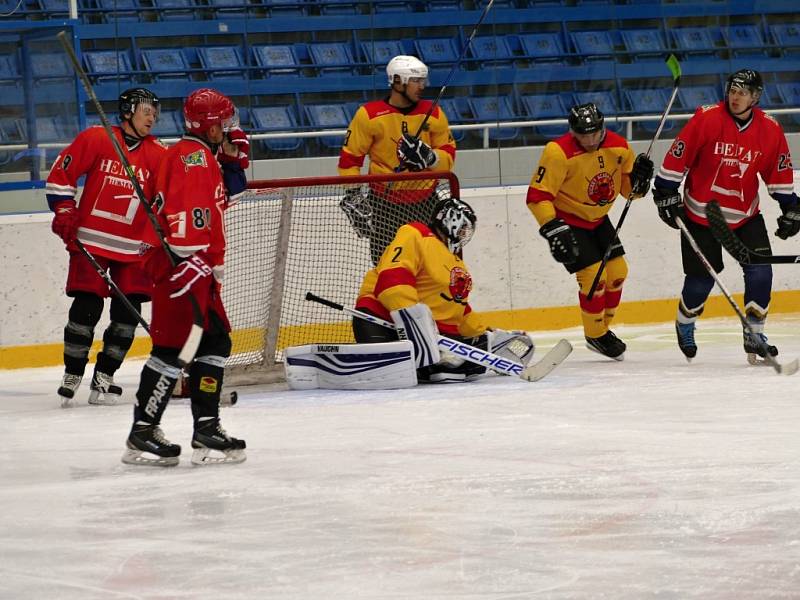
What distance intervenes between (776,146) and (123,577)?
3.77 meters

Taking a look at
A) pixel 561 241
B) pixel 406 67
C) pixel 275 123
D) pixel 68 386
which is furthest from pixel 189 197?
pixel 275 123

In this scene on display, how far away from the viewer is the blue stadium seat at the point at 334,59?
23.4ft

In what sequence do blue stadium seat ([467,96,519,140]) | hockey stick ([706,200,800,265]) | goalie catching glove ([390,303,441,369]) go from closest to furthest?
goalie catching glove ([390,303,441,369])
hockey stick ([706,200,800,265])
blue stadium seat ([467,96,519,140])

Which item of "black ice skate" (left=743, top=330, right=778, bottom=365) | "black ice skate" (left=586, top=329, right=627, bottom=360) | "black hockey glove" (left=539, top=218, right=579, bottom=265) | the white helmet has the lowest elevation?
"black ice skate" (left=586, top=329, right=627, bottom=360)

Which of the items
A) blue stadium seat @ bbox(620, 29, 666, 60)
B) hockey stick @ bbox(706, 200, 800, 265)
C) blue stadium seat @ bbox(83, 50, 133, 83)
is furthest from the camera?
blue stadium seat @ bbox(620, 29, 666, 60)

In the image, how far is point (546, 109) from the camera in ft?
24.5

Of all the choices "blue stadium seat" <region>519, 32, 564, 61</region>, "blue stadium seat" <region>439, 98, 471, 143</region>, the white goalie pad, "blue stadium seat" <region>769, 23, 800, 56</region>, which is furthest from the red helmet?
"blue stadium seat" <region>769, 23, 800, 56</region>

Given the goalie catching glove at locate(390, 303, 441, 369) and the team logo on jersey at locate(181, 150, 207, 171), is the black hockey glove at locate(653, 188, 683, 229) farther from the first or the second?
the team logo on jersey at locate(181, 150, 207, 171)

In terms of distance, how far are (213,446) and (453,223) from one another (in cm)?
173

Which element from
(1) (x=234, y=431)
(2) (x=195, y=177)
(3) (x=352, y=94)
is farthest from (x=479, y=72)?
(2) (x=195, y=177)

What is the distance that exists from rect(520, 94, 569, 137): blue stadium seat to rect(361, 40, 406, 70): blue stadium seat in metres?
0.70

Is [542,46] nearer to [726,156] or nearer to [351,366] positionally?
[726,156]

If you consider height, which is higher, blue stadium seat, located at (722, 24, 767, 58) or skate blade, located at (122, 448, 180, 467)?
blue stadium seat, located at (722, 24, 767, 58)

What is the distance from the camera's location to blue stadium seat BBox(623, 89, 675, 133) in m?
7.50
